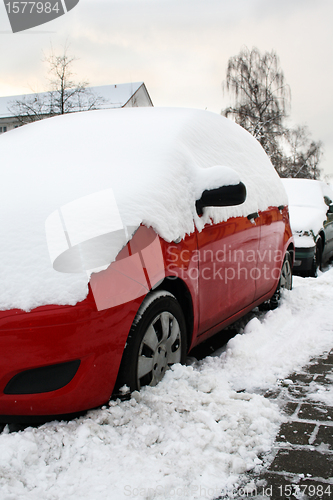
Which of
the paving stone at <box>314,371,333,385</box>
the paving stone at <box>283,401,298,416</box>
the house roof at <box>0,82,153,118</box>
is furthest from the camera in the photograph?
the house roof at <box>0,82,153,118</box>

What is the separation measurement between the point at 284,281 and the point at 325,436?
2.62m

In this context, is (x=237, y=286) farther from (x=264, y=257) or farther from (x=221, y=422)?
(x=221, y=422)

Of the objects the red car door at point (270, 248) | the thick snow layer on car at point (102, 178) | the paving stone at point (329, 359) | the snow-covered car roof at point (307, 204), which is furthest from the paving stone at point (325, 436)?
the snow-covered car roof at point (307, 204)

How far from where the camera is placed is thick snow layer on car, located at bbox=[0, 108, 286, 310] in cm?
184

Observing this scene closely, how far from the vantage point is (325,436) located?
6.70 feet

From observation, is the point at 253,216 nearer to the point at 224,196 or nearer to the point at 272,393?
→ the point at 224,196

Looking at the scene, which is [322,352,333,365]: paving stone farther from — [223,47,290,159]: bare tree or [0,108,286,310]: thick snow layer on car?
[223,47,290,159]: bare tree

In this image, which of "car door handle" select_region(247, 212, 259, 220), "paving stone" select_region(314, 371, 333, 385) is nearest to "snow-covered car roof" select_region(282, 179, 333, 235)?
"car door handle" select_region(247, 212, 259, 220)

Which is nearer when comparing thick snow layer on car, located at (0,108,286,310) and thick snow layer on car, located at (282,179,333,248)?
thick snow layer on car, located at (0,108,286,310)

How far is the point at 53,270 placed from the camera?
6.02 feet

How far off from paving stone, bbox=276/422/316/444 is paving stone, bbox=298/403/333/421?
0.28 ft

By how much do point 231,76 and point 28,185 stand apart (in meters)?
32.4

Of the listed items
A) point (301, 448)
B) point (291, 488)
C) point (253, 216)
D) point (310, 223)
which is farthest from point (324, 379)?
point (310, 223)

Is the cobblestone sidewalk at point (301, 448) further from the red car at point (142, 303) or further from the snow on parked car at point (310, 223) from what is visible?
the snow on parked car at point (310, 223)
